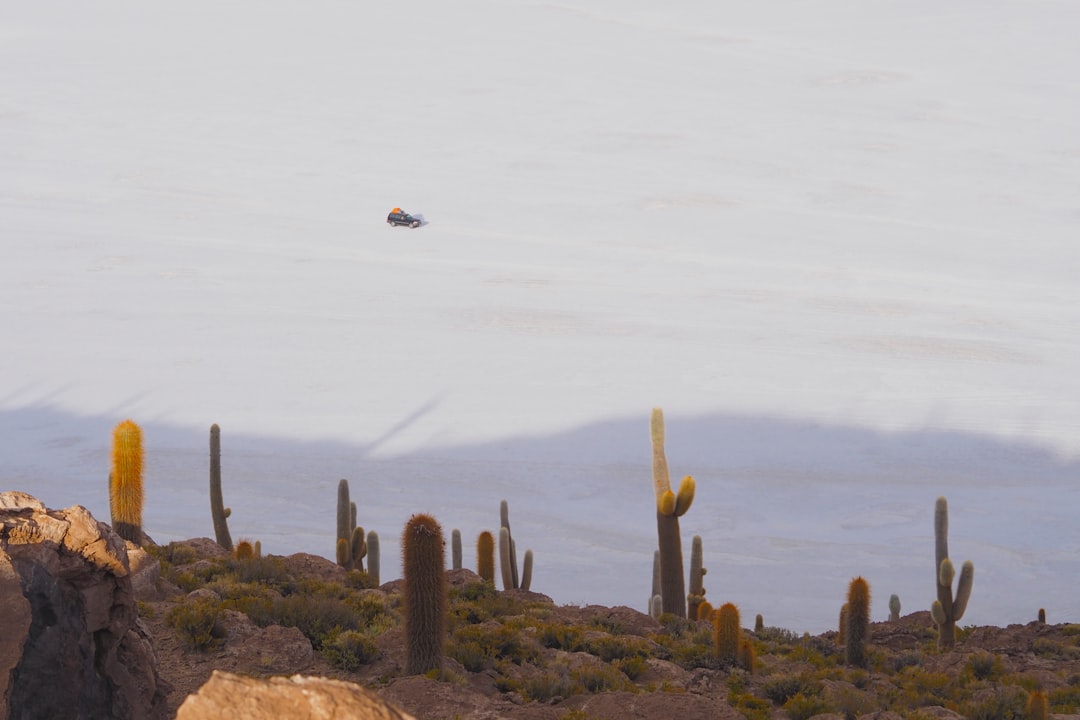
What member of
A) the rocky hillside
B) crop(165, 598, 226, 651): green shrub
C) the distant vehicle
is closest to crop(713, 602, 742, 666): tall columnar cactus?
the rocky hillside

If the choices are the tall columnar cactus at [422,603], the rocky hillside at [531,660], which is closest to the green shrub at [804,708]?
the rocky hillside at [531,660]

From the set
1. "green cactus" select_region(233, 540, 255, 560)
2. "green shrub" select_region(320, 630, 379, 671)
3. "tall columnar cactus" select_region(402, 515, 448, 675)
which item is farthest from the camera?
"green cactus" select_region(233, 540, 255, 560)

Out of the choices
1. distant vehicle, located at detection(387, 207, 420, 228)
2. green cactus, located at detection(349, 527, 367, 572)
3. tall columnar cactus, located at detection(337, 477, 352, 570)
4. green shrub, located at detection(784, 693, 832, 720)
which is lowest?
green shrub, located at detection(784, 693, 832, 720)

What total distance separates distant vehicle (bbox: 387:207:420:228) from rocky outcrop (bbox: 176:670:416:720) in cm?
4024

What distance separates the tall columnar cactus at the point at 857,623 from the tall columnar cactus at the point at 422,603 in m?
4.33

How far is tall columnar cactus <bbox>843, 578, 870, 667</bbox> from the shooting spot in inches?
441

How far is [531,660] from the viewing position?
9414 mm

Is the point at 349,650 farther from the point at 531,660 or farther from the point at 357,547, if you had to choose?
the point at 357,547

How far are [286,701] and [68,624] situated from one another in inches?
132

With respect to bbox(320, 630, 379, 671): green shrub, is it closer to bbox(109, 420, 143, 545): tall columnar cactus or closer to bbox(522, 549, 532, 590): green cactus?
bbox(109, 420, 143, 545): tall columnar cactus

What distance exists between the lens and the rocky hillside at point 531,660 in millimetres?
7965

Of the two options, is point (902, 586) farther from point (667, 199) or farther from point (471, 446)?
point (667, 199)

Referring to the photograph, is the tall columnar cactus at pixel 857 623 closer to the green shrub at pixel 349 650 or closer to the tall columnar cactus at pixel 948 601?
the tall columnar cactus at pixel 948 601

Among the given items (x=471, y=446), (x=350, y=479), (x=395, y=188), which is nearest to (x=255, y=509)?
(x=350, y=479)
